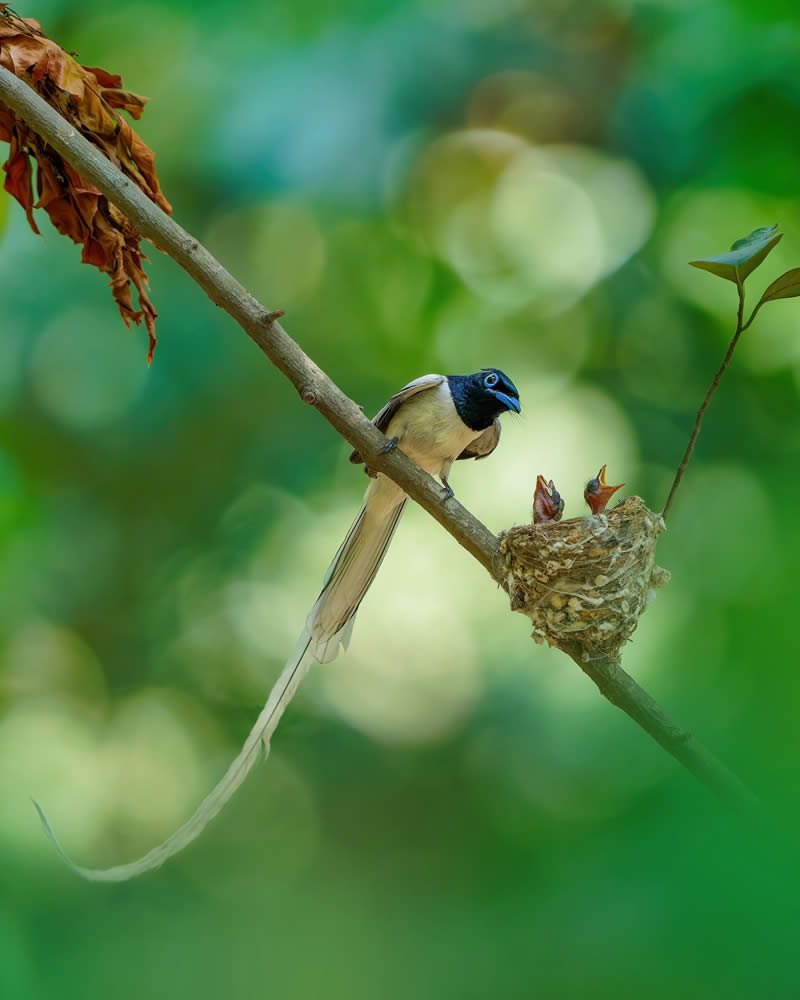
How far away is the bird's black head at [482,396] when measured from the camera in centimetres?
224

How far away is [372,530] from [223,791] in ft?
2.37

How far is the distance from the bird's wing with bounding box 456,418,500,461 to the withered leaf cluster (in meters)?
1.15

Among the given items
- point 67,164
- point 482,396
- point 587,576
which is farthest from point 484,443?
point 67,164

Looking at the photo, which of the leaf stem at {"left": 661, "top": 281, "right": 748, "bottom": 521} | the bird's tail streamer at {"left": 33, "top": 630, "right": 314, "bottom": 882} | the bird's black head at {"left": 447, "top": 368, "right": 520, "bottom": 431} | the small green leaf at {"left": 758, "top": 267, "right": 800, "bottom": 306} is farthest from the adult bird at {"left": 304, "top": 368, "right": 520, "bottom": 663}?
the small green leaf at {"left": 758, "top": 267, "right": 800, "bottom": 306}

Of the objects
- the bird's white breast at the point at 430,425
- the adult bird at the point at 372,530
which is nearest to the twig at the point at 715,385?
the adult bird at the point at 372,530

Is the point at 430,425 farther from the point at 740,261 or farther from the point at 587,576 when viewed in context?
the point at 740,261

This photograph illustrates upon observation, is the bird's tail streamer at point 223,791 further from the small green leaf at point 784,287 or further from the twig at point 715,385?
the small green leaf at point 784,287

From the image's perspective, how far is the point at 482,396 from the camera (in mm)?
2270

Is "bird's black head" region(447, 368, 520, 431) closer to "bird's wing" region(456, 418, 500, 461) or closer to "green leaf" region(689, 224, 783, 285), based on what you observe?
"bird's wing" region(456, 418, 500, 461)

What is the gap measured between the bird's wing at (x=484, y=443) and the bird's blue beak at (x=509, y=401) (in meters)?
0.20

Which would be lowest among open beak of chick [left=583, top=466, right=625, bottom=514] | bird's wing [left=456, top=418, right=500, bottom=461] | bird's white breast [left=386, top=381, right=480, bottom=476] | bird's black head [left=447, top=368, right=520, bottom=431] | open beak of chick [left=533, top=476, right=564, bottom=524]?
open beak of chick [left=533, top=476, right=564, bottom=524]

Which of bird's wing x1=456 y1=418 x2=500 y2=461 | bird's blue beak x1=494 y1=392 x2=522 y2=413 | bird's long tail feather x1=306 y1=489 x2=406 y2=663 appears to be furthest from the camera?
bird's wing x1=456 y1=418 x2=500 y2=461

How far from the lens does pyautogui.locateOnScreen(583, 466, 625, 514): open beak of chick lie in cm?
201

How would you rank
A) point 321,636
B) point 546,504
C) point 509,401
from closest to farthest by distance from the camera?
1. point 321,636
2. point 546,504
3. point 509,401
